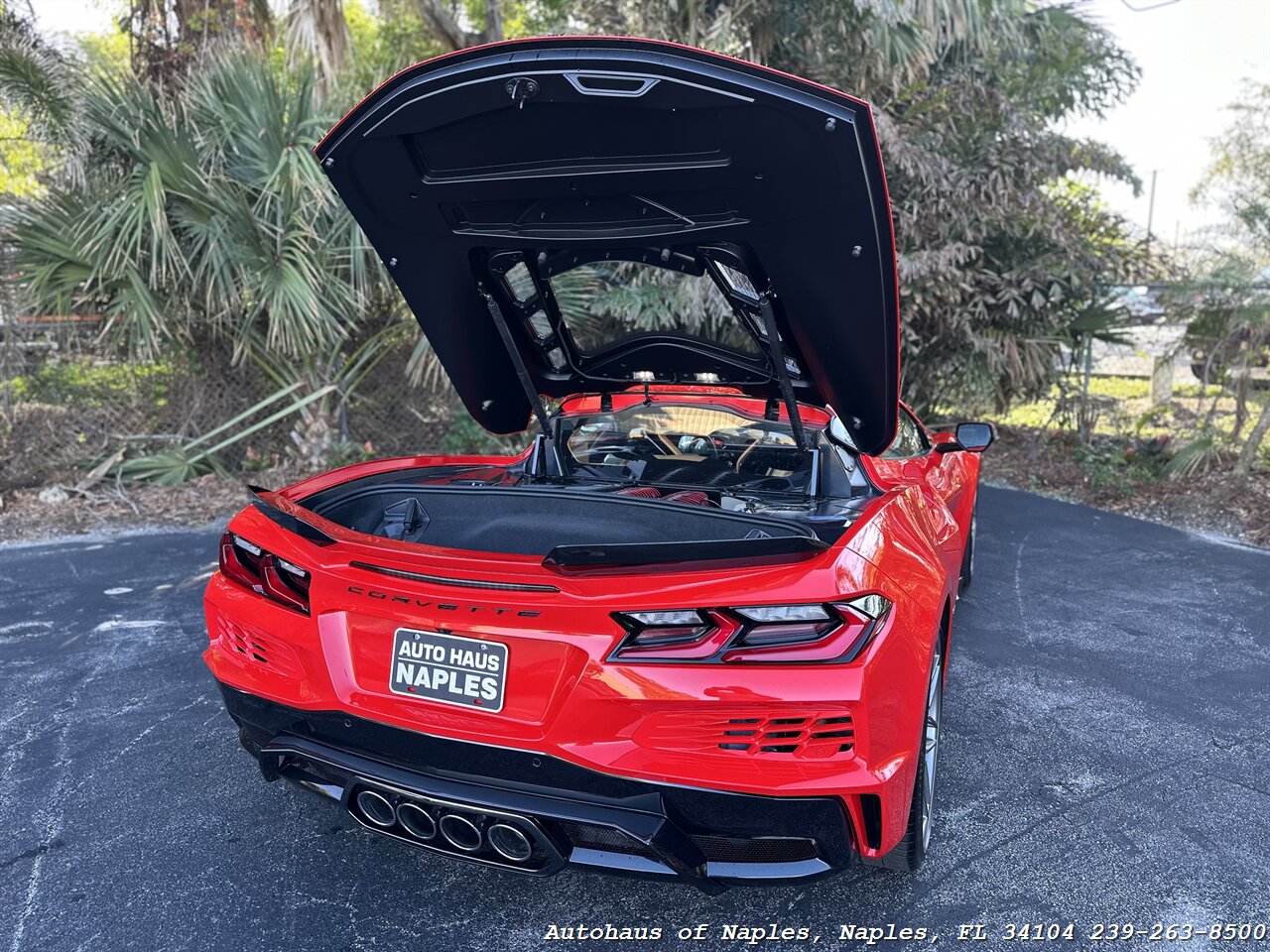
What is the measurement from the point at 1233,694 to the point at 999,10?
720 centimetres

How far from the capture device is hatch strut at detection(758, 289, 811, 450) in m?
2.69

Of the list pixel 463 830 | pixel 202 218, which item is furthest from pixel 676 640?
pixel 202 218

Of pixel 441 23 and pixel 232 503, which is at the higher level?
pixel 441 23

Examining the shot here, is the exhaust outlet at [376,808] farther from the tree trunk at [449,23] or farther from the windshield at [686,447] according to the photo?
the tree trunk at [449,23]

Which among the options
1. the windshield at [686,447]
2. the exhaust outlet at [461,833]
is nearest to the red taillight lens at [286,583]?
the exhaust outlet at [461,833]

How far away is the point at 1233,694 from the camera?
3.62 meters

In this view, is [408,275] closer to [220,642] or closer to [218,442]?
[220,642]

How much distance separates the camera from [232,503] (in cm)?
707

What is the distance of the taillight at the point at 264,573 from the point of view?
2.20m

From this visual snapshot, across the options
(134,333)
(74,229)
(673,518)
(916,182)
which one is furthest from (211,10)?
(673,518)

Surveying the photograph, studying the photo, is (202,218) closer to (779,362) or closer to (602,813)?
(779,362)

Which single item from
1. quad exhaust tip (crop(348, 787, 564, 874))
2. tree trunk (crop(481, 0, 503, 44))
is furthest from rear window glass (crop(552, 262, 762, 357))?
quad exhaust tip (crop(348, 787, 564, 874))

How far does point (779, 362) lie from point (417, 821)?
1.70 m

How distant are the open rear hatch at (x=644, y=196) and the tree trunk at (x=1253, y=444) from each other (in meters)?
5.74
